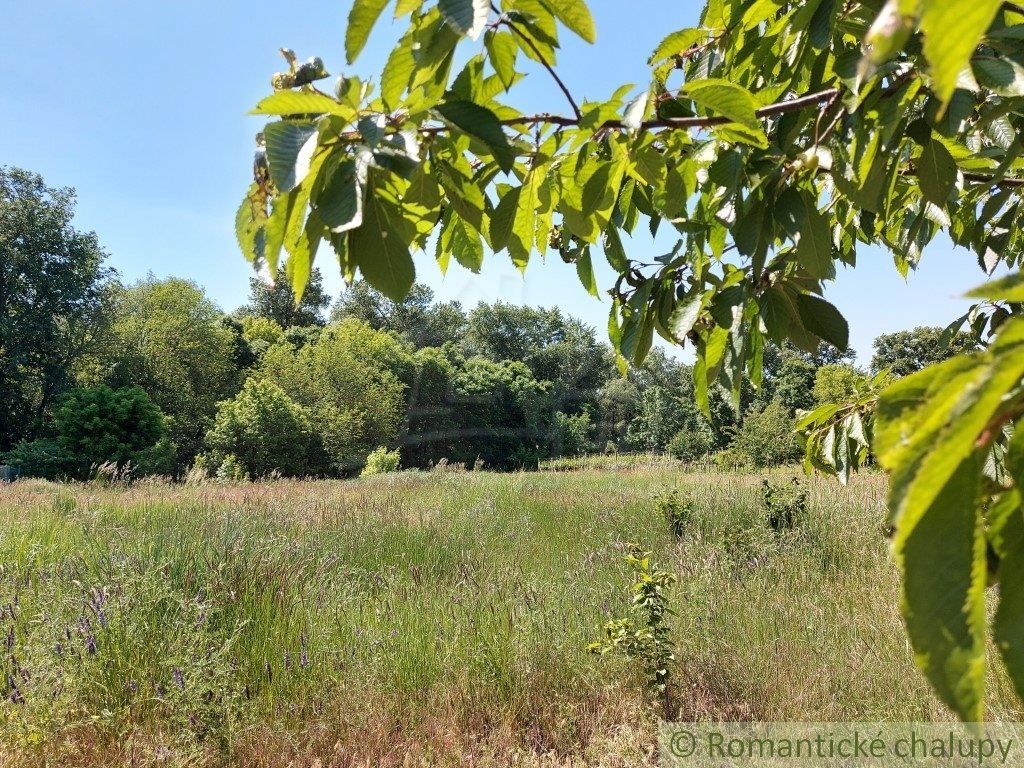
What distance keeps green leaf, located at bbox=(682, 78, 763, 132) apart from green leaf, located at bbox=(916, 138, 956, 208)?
0.42m

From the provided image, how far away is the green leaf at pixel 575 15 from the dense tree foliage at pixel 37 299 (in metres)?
25.1

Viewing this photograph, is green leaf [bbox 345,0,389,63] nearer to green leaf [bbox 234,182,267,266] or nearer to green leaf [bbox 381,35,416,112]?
green leaf [bbox 381,35,416,112]

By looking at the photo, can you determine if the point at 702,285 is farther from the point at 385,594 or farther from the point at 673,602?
the point at 385,594

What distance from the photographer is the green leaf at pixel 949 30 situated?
22 cm

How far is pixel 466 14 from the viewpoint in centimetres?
52

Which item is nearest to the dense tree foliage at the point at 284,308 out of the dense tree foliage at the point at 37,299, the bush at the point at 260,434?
the dense tree foliage at the point at 37,299

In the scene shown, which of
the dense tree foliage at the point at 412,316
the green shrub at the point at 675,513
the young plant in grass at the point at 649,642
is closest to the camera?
the young plant in grass at the point at 649,642

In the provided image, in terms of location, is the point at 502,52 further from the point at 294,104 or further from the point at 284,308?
the point at 284,308

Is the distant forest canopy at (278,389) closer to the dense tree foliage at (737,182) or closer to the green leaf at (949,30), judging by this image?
the dense tree foliage at (737,182)

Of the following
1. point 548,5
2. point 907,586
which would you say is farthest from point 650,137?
point 907,586

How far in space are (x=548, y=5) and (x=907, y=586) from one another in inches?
26.6

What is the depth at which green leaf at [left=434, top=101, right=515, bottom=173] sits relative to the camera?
2.01 ft

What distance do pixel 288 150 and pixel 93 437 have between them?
20587 millimetres

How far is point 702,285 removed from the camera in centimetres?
108
